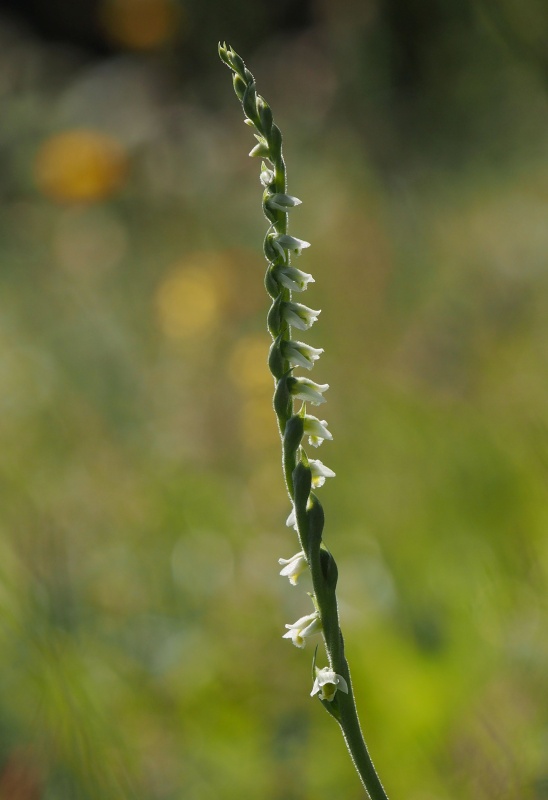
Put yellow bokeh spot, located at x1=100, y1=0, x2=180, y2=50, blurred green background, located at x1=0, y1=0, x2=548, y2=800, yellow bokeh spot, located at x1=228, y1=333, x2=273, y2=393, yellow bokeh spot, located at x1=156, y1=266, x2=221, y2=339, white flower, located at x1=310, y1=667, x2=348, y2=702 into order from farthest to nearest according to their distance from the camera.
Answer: yellow bokeh spot, located at x1=100, y1=0, x2=180, y2=50, yellow bokeh spot, located at x1=156, y1=266, x2=221, y2=339, yellow bokeh spot, located at x1=228, y1=333, x2=273, y2=393, blurred green background, located at x1=0, y1=0, x2=548, y2=800, white flower, located at x1=310, y1=667, x2=348, y2=702

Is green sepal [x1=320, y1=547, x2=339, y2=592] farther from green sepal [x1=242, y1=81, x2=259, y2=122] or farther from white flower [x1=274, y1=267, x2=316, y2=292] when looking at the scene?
green sepal [x1=242, y1=81, x2=259, y2=122]

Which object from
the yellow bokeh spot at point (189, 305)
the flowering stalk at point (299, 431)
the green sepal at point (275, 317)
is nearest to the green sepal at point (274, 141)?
the flowering stalk at point (299, 431)

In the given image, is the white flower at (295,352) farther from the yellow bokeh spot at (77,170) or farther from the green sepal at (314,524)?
the yellow bokeh spot at (77,170)

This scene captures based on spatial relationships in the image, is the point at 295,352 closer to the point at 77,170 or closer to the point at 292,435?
the point at 292,435

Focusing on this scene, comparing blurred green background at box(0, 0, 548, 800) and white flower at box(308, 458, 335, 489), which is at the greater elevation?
blurred green background at box(0, 0, 548, 800)

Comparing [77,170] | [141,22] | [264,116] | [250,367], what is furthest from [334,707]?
[141,22]

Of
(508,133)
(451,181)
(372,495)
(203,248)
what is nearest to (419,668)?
(372,495)

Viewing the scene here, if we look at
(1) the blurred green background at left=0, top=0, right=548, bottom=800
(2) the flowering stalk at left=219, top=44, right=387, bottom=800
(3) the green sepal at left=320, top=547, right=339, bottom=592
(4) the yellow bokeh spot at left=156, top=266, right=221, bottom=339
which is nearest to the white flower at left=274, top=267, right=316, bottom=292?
(2) the flowering stalk at left=219, top=44, right=387, bottom=800
